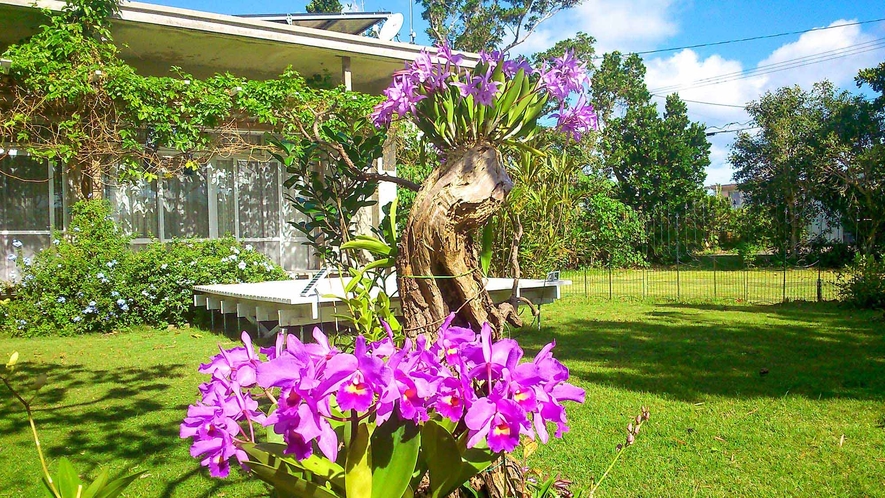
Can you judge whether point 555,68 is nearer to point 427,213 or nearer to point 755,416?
point 427,213

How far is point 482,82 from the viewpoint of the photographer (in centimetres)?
217

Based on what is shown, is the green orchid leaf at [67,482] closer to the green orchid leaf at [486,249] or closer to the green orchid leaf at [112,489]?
the green orchid leaf at [112,489]

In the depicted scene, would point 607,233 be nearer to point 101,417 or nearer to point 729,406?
point 729,406

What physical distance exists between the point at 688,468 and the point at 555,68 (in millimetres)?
2314

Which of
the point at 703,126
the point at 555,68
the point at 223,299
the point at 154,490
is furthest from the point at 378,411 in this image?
the point at 703,126

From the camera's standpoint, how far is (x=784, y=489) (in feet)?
10.5

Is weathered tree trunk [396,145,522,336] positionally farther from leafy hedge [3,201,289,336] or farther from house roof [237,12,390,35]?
house roof [237,12,390,35]

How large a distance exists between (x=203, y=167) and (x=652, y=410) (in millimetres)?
8891

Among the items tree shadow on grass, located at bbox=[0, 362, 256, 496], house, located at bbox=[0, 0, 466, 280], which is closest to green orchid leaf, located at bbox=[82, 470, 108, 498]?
tree shadow on grass, located at bbox=[0, 362, 256, 496]

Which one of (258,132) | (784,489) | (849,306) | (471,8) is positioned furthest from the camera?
(471,8)

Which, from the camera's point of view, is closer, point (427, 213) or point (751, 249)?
point (427, 213)

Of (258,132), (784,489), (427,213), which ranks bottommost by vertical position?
(784,489)

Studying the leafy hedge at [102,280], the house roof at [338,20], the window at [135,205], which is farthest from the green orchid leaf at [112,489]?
the house roof at [338,20]

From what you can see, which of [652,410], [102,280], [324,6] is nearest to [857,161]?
[652,410]
